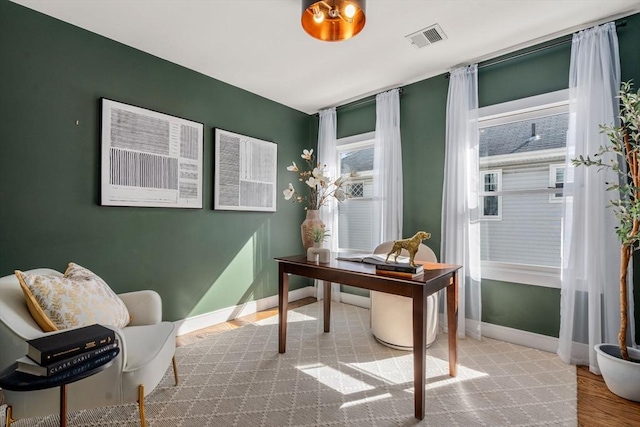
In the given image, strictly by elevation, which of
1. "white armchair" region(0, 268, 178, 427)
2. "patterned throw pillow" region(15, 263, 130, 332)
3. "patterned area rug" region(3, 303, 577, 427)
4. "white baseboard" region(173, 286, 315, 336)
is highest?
"patterned throw pillow" region(15, 263, 130, 332)

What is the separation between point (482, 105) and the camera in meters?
2.90

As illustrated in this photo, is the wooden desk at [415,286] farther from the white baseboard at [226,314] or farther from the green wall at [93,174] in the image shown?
the green wall at [93,174]

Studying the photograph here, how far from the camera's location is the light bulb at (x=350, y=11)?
178 cm

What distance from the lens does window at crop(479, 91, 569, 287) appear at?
2584 mm

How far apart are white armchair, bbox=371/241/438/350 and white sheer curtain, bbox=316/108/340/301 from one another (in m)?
1.28

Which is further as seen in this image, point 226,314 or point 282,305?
point 226,314

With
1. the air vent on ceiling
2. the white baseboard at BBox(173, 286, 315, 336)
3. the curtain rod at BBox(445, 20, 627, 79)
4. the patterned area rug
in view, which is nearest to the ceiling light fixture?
the air vent on ceiling

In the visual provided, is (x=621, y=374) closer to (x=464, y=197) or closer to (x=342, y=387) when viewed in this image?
(x=464, y=197)

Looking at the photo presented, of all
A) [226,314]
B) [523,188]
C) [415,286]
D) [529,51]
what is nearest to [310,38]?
[529,51]

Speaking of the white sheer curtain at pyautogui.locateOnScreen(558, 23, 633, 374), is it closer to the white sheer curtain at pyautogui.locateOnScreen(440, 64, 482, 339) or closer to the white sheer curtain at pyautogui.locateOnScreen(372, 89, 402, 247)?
the white sheer curtain at pyautogui.locateOnScreen(440, 64, 482, 339)

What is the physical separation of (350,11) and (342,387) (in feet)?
7.74

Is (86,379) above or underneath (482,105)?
underneath

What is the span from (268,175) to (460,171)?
7.12 ft

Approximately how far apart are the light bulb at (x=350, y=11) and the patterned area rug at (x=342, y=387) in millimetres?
2340
